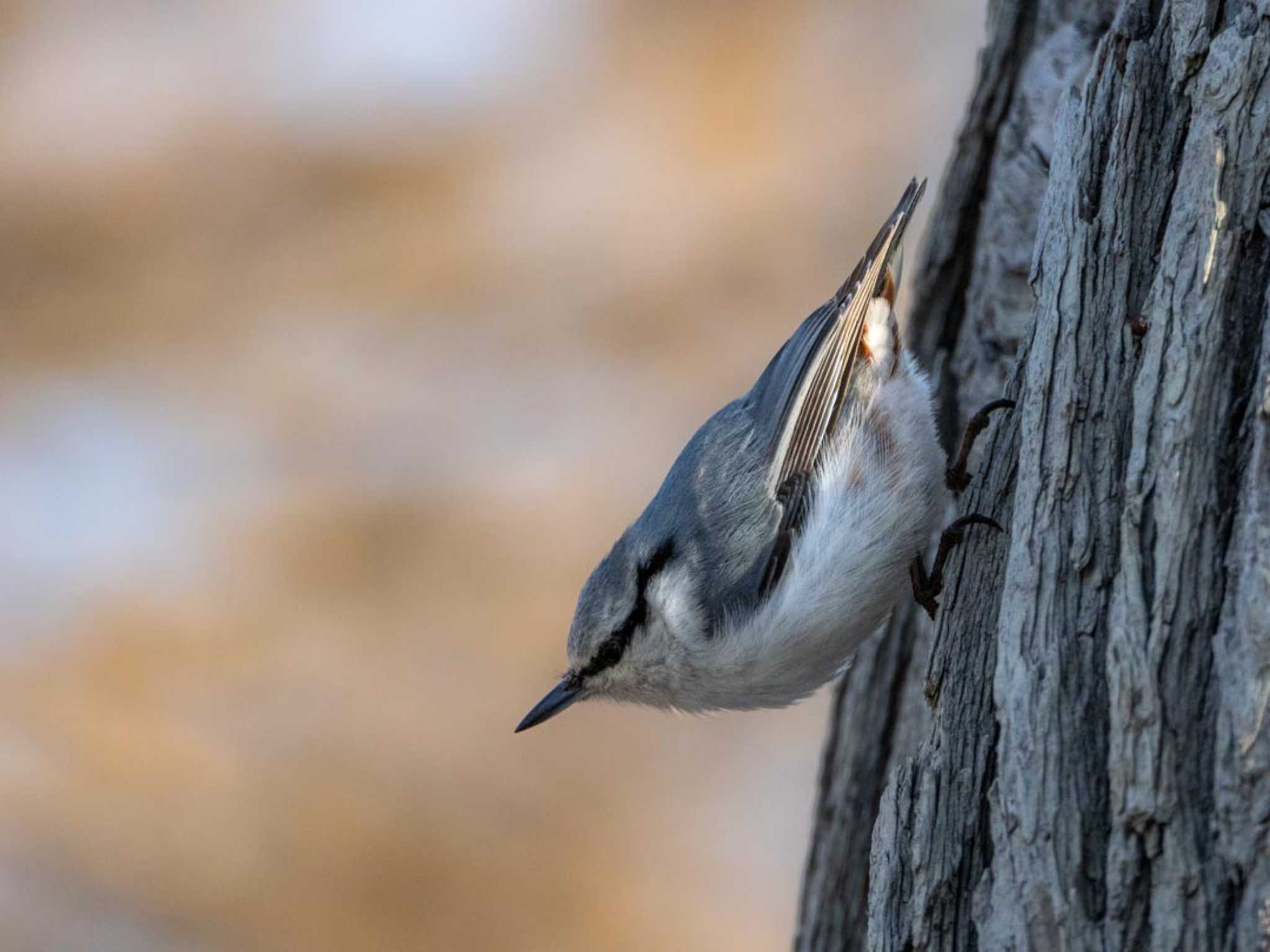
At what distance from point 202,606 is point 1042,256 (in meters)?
2.47

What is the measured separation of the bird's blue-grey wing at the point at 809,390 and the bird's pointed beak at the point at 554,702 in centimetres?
44

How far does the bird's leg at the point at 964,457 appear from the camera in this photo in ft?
7.18

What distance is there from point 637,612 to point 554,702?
0.86 feet

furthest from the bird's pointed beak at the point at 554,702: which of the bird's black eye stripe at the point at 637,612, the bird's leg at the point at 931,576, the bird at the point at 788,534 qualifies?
the bird's leg at the point at 931,576

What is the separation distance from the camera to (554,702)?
246 cm

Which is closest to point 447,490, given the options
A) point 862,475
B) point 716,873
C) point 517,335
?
point 517,335

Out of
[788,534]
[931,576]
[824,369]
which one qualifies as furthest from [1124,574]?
[824,369]

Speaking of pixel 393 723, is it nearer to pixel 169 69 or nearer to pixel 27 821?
pixel 27 821

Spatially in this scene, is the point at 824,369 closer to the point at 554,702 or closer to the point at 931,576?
the point at 931,576

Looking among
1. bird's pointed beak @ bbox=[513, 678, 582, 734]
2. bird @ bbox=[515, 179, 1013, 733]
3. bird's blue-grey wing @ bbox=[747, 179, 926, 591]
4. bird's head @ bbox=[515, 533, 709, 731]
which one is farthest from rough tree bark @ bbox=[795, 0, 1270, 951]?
bird's pointed beak @ bbox=[513, 678, 582, 734]

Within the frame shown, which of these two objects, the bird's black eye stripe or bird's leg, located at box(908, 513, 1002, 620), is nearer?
bird's leg, located at box(908, 513, 1002, 620)

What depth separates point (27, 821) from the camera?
337 cm

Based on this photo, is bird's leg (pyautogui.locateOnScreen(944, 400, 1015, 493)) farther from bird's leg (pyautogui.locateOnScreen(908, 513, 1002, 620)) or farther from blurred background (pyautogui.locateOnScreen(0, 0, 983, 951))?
blurred background (pyautogui.locateOnScreen(0, 0, 983, 951))

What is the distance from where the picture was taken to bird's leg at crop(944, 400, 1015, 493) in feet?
7.18
